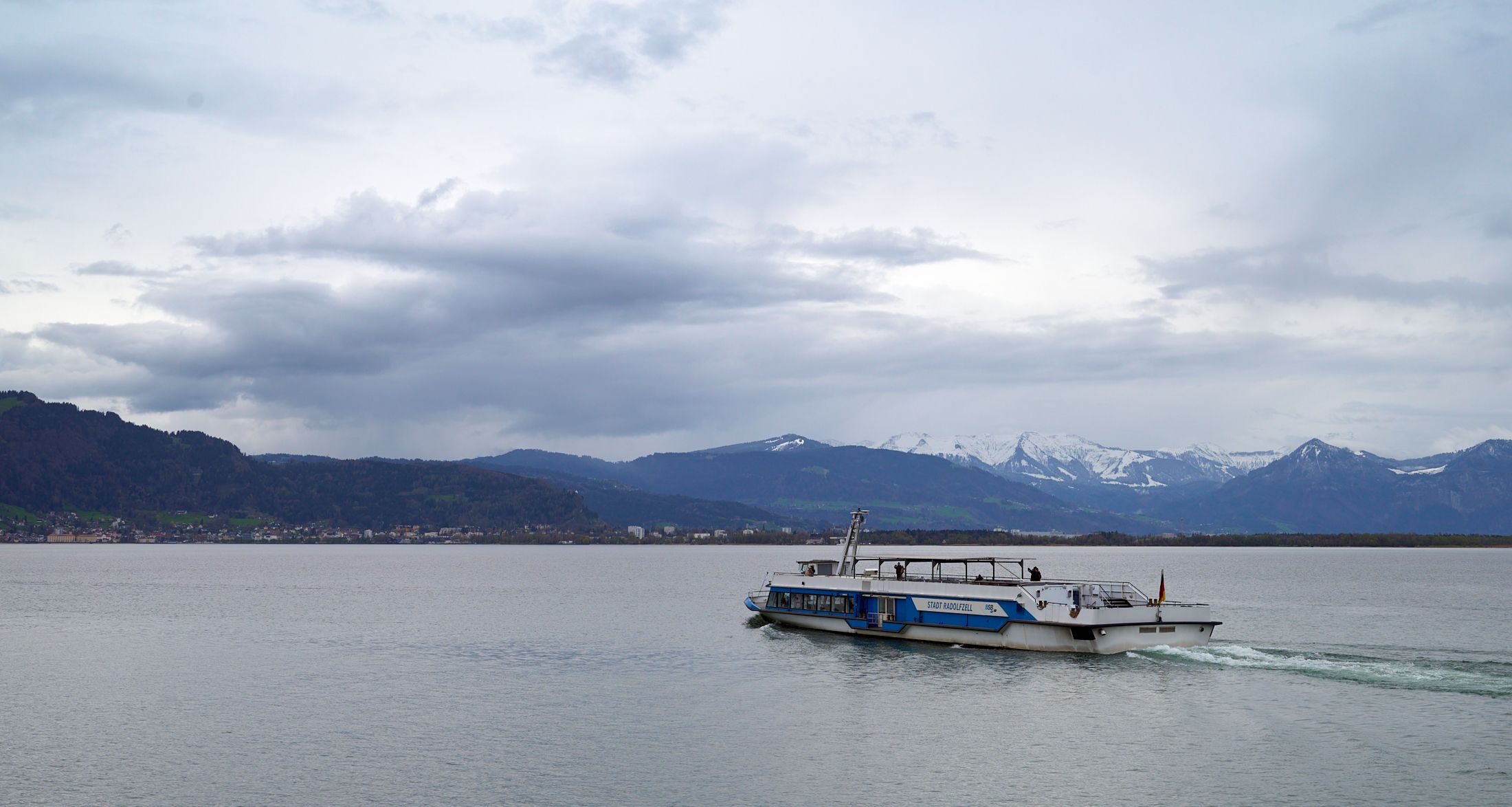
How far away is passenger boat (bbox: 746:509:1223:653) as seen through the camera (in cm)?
7888

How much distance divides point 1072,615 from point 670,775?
40.4 meters

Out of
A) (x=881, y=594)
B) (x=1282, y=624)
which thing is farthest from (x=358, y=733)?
(x=1282, y=624)

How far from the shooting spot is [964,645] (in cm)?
8556

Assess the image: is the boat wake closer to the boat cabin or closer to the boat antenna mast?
the boat antenna mast

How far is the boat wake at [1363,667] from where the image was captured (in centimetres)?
6588

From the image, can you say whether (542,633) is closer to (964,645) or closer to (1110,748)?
(964,645)

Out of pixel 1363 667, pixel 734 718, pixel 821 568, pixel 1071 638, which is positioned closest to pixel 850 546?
pixel 821 568

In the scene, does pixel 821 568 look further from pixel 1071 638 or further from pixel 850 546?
pixel 1071 638

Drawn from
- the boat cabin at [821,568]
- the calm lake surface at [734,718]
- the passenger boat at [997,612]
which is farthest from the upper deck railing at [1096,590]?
the boat cabin at [821,568]

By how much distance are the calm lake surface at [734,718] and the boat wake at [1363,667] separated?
1.06 ft

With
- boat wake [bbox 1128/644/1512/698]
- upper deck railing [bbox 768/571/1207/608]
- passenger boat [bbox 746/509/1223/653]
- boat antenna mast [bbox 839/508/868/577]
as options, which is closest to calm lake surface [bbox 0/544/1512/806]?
boat wake [bbox 1128/644/1512/698]

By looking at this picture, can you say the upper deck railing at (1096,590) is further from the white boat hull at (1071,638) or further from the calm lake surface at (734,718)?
the calm lake surface at (734,718)

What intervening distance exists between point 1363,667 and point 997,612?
23.4m

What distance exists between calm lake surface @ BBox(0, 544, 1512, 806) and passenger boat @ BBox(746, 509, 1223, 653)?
5.66 ft
